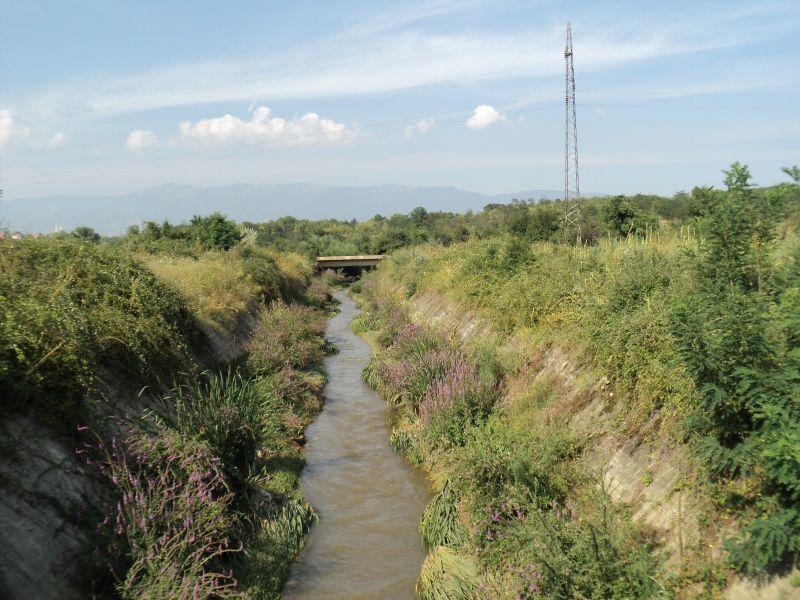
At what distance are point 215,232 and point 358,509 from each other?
24.5 m

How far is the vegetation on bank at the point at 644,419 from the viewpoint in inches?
191

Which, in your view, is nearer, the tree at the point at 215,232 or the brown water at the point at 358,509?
the brown water at the point at 358,509

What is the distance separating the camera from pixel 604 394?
26.2 feet

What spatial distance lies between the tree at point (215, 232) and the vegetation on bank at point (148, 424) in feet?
58.7

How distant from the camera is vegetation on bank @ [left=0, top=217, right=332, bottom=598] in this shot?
18.1 ft

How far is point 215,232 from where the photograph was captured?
3017 cm

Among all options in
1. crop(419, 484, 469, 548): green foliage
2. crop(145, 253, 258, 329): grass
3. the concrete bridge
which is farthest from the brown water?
the concrete bridge

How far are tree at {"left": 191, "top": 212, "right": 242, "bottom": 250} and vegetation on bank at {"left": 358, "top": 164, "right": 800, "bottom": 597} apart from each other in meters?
21.9

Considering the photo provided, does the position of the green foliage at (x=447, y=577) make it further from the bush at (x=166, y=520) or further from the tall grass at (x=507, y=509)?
the bush at (x=166, y=520)

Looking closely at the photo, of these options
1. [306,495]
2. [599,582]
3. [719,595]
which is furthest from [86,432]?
[719,595]

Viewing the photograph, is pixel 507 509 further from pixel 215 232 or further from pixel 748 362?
pixel 215 232

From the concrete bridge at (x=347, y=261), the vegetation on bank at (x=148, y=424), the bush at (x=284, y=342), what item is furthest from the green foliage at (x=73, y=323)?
the concrete bridge at (x=347, y=261)

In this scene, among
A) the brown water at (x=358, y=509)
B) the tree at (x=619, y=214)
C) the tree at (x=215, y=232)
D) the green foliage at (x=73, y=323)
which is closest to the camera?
the green foliage at (x=73, y=323)

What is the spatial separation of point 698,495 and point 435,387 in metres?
6.64
